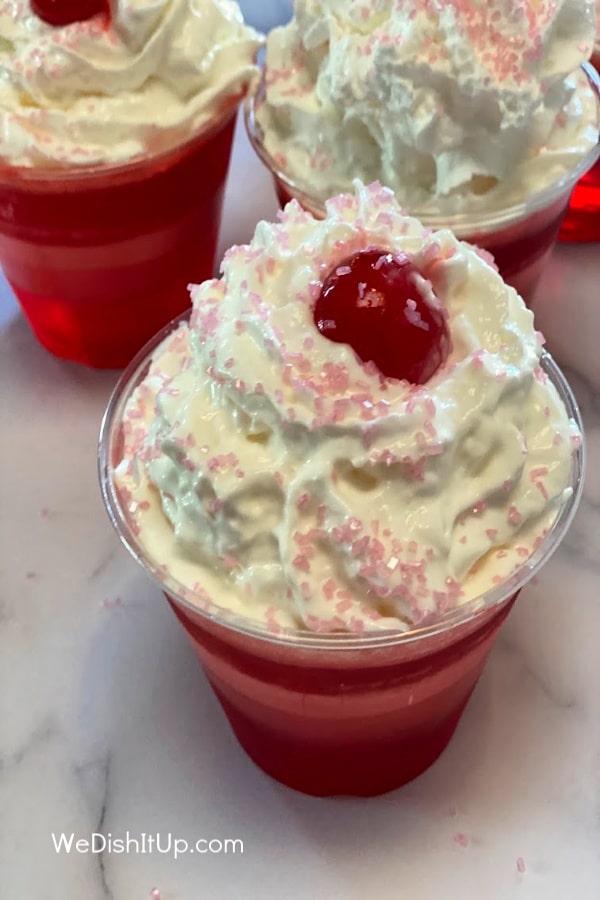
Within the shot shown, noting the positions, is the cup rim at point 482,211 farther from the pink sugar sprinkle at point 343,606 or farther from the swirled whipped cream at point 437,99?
the pink sugar sprinkle at point 343,606

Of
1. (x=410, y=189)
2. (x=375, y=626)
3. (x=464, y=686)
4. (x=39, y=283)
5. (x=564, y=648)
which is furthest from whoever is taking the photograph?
(x=39, y=283)

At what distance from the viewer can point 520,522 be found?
99cm

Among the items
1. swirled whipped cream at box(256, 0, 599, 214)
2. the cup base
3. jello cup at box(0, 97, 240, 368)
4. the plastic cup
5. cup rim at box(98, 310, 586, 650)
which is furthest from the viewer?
the plastic cup

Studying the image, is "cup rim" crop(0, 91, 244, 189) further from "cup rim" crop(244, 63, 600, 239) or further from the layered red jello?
the layered red jello

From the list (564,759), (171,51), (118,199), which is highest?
(171,51)

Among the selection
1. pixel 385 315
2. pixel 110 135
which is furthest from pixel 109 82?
pixel 385 315

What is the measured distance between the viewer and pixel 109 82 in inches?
59.7

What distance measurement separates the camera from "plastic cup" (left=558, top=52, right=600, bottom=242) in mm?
1859

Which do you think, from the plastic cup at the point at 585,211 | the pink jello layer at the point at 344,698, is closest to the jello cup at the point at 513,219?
the plastic cup at the point at 585,211

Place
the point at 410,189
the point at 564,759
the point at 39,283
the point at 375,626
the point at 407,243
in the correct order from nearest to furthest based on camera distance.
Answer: the point at 375,626 < the point at 407,243 < the point at 564,759 < the point at 410,189 < the point at 39,283

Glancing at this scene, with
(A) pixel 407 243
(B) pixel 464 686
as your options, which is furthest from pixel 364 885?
(A) pixel 407 243

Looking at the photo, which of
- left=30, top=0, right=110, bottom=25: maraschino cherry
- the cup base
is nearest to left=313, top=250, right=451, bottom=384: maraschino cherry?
the cup base

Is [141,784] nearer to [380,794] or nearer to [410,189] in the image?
[380,794]

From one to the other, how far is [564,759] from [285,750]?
15.0 inches
